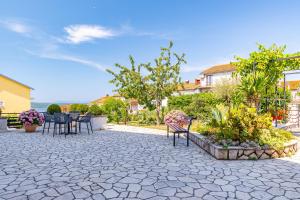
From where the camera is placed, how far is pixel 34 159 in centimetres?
577

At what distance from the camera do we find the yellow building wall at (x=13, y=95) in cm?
2570

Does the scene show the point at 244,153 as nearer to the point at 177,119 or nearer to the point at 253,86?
the point at 177,119

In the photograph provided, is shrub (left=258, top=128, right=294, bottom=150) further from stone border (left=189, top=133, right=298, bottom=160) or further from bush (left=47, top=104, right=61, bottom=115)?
bush (left=47, top=104, right=61, bottom=115)

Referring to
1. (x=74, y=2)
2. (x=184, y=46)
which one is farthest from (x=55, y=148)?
(x=184, y=46)

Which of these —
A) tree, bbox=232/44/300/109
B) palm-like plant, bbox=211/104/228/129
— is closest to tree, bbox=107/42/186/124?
tree, bbox=232/44/300/109

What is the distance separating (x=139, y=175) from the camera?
4.48 meters

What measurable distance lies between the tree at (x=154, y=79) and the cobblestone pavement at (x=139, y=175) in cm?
1015

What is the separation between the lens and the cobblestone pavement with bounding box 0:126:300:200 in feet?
11.6

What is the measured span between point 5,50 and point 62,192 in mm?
19649

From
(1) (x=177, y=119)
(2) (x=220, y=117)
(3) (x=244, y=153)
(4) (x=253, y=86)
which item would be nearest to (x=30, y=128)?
(1) (x=177, y=119)

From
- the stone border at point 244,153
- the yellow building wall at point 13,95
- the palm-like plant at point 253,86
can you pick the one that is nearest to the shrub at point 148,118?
the palm-like plant at point 253,86

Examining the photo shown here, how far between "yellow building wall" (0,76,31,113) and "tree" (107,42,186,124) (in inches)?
649

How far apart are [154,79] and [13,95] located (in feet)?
64.1

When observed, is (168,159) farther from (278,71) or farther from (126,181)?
(278,71)
